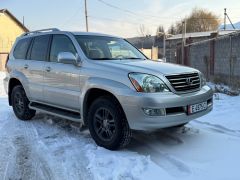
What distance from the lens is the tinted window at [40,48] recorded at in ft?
22.1

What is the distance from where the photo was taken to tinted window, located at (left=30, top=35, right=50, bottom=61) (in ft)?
22.1

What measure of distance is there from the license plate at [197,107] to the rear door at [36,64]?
3.04 meters

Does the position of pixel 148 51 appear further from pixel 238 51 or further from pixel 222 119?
pixel 222 119

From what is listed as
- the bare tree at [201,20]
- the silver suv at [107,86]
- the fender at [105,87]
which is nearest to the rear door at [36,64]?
the silver suv at [107,86]

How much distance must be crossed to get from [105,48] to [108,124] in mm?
1609

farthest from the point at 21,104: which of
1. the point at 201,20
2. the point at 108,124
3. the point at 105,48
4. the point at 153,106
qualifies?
the point at 201,20

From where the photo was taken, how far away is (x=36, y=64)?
22.4 ft

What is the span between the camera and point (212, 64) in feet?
49.4

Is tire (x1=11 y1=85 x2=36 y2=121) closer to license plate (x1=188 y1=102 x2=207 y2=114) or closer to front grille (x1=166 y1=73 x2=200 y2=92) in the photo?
front grille (x1=166 y1=73 x2=200 y2=92)

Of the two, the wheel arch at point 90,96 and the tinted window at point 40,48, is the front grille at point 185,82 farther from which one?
the tinted window at point 40,48

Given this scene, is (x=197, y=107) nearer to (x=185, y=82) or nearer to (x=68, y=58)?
(x=185, y=82)

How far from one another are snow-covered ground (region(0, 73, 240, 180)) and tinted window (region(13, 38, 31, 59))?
1636 mm

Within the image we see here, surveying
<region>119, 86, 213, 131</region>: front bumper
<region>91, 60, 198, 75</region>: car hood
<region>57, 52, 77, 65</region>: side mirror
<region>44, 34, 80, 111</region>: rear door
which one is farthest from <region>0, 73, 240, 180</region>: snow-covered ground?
<region>57, 52, 77, 65</region>: side mirror

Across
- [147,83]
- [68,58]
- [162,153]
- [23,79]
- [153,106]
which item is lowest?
[162,153]
